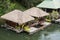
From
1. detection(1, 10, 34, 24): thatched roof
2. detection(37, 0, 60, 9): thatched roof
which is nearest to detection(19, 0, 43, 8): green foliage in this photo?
detection(37, 0, 60, 9): thatched roof

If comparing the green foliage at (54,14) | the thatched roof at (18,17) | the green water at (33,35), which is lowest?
the green water at (33,35)

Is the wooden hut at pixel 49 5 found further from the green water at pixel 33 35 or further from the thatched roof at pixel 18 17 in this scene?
the thatched roof at pixel 18 17

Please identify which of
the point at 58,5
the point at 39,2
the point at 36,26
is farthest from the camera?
the point at 39,2

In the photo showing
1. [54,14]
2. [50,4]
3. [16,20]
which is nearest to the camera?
[16,20]

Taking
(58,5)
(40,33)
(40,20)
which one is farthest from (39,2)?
(40,33)

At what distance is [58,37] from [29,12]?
17.8 ft

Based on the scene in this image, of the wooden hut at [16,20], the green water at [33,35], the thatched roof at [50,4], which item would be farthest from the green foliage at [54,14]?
the wooden hut at [16,20]

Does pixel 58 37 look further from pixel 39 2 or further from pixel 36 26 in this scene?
pixel 39 2

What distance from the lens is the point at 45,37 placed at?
2447 centimetres

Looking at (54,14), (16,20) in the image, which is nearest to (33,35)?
(16,20)

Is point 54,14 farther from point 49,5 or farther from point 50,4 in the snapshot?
point 50,4

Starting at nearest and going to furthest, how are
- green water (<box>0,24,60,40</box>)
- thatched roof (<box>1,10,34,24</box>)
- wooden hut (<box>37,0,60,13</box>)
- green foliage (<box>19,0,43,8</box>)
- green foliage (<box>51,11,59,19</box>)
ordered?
green water (<box>0,24,60,40</box>)
thatched roof (<box>1,10,34,24</box>)
green foliage (<box>51,11,59,19</box>)
wooden hut (<box>37,0,60,13</box>)
green foliage (<box>19,0,43,8</box>)

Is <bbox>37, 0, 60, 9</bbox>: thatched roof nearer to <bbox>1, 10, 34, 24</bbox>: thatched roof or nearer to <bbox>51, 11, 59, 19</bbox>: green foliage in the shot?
<bbox>51, 11, 59, 19</bbox>: green foliage

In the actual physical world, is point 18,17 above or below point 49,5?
above
